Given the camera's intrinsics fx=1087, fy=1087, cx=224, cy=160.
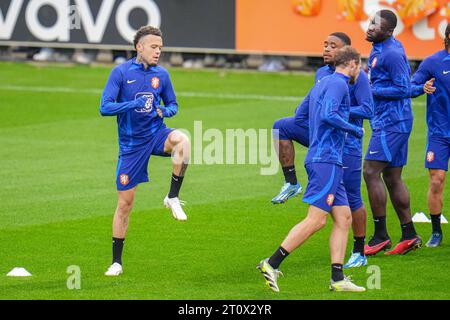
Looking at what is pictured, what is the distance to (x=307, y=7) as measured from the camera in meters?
26.6

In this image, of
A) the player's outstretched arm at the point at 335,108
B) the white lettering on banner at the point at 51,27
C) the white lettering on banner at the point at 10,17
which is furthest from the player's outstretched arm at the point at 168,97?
the white lettering on banner at the point at 10,17

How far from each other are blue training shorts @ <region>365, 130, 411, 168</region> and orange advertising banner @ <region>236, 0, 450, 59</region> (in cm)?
1314

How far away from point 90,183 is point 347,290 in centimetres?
Answer: 736

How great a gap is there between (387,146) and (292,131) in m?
1.17

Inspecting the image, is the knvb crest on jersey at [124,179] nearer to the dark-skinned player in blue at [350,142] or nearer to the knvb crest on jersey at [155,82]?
the knvb crest on jersey at [155,82]

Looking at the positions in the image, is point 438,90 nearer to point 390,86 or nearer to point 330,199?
point 390,86

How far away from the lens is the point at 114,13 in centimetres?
2803

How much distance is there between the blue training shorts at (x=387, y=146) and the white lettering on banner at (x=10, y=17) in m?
18.1

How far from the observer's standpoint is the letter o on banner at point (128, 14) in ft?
91.0

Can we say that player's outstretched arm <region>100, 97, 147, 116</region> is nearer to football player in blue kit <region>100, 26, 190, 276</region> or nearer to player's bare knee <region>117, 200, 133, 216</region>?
football player in blue kit <region>100, 26, 190, 276</region>

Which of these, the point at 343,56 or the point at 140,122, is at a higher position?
the point at 343,56

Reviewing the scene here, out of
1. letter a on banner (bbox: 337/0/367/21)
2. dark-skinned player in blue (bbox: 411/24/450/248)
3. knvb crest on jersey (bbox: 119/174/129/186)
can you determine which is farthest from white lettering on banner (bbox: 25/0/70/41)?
knvb crest on jersey (bbox: 119/174/129/186)

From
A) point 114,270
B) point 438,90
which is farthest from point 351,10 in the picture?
point 114,270

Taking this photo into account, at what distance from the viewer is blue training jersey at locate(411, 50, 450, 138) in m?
12.9
